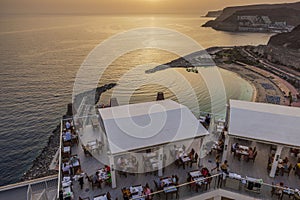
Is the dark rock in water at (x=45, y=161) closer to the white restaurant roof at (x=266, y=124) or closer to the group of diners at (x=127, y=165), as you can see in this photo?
the group of diners at (x=127, y=165)

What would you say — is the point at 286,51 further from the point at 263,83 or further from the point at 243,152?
the point at 243,152

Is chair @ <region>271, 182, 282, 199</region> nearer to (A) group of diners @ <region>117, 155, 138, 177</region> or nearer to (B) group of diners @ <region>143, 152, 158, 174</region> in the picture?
(B) group of diners @ <region>143, 152, 158, 174</region>

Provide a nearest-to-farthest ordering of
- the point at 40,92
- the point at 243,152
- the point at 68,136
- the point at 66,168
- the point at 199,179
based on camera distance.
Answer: the point at 199,179, the point at 66,168, the point at 243,152, the point at 68,136, the point at 40,92

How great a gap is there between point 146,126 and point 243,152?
208 inches

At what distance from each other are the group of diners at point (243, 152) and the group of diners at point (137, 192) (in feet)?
16.3

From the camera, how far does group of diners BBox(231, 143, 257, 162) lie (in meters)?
10.7

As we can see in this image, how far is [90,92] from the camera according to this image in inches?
1574

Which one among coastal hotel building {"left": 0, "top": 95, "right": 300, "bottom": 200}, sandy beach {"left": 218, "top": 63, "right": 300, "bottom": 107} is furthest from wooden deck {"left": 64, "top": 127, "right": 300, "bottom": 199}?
sandy beach {"left": 218, "top": 63, "right": 300, "bottom": 107}

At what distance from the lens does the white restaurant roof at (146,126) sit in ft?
29.7

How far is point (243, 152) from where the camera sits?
428 inches

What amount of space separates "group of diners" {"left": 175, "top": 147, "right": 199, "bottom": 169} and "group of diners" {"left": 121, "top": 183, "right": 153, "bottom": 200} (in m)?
2.14

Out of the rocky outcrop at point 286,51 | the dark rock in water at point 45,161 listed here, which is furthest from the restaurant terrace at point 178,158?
the rocky outcrop at point 286,51

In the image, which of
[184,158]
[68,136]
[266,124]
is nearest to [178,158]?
[184,158]

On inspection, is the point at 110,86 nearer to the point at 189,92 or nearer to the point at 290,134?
the point at 189,92
